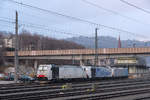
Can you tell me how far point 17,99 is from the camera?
1625cm

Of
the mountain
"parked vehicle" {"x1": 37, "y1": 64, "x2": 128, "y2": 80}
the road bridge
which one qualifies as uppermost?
the mountain

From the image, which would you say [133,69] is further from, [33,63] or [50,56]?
[33,63]

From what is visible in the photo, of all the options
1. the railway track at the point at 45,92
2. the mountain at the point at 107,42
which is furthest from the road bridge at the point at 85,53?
the railway track at the point at 45,92

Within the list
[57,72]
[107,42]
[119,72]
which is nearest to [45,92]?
[57,72]

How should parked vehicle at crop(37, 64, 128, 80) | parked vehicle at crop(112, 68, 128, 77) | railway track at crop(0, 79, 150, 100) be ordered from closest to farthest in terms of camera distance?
railway track at crop(0, 79, 150, 100), parked vehicle at crop(37, 64, 128, 80), parked vehicle at crop(112, 68, 128, 77)

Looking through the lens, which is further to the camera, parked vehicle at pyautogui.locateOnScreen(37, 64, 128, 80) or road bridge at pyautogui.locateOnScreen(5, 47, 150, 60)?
road bridge at pyautogui.locateOnScreen(5, 47, 150, 60)

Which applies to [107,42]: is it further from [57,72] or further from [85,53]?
[57,72]

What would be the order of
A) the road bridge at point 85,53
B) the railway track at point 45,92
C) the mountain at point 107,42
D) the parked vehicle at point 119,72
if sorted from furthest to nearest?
1. the mountain at point 107,42
2. the road bridge at point 85,53
3. the parked vehicle at point 119,72
4. the railway track at point 45,92

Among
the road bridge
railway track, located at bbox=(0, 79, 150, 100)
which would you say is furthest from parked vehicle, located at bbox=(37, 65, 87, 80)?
the road bridge

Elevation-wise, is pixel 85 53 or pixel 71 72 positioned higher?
pixel 85 53

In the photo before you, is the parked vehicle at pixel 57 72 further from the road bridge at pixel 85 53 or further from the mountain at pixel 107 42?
the road bridge at pixel 85 53

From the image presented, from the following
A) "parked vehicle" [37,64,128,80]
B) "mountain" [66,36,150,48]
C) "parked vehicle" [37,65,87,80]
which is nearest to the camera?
"parked vehicle" [37,65,87,80]

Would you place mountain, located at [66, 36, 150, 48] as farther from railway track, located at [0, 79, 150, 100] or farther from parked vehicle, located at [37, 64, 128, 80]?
railway track, located at [0, 79, 150, 100]

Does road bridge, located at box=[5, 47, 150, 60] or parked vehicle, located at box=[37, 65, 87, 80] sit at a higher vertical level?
road bridge, located at box=[5, 47, 150, 60]
